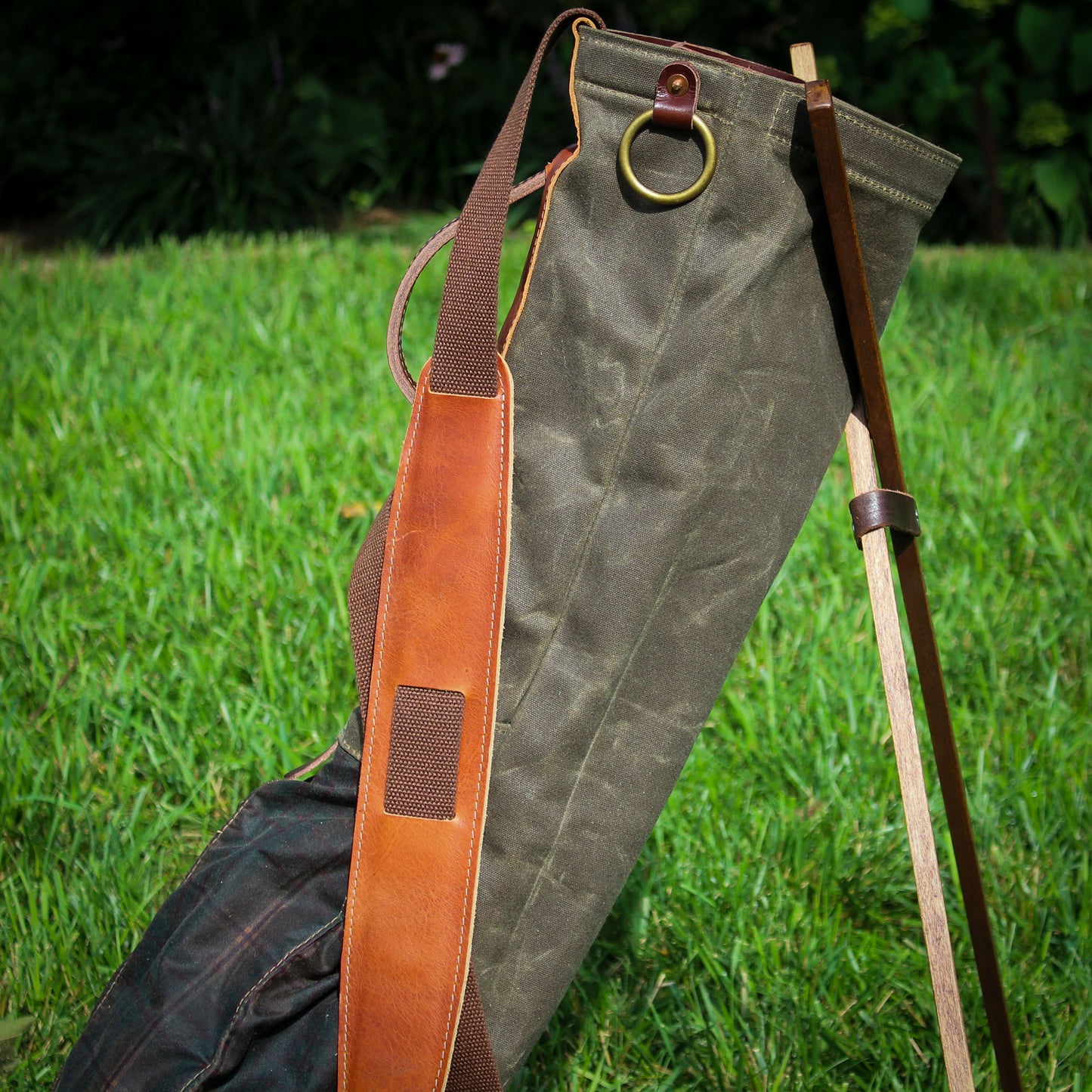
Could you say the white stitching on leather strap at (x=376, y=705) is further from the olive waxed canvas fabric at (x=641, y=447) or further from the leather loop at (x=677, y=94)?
the leather loop at (x=677, y=94)

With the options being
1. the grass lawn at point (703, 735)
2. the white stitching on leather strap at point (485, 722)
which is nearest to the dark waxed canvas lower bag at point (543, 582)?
the white stitching on leather strap at point (485, 722)

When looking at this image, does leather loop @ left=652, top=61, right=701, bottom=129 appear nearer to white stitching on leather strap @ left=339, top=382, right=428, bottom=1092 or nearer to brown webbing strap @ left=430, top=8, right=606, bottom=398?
brown webbing strap @ left=430, top=8, right=606, bottom=398

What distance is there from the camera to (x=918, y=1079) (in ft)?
4.51

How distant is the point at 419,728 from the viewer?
1.04m

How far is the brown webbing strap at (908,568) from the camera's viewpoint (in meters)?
0.96

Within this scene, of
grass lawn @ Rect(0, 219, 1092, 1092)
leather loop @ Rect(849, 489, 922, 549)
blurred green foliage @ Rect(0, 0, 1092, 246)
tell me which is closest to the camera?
leather loop @ Rect(849, 489, 922, 549)

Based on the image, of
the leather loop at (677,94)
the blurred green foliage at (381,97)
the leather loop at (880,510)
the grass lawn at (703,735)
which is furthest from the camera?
the blurred green foliage at (381,97)

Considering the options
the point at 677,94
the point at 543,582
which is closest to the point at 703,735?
the point at 543,582

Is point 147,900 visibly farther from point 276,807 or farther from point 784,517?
point 784,517

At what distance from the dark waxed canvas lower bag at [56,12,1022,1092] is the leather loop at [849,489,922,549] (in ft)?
0.23

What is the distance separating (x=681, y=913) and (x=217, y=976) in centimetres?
77

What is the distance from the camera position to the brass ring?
3.19 ft

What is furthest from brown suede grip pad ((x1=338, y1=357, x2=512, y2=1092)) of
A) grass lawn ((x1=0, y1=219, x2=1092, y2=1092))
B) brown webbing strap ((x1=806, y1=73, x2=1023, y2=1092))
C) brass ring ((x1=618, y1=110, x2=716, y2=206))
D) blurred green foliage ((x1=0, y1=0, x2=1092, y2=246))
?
blurred green foliage ((x1=0, y1=0, x2=1092, y2=246))

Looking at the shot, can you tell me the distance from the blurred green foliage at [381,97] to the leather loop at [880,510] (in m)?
4.13
